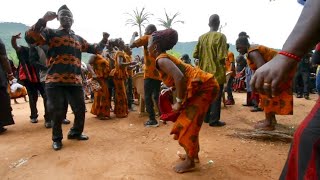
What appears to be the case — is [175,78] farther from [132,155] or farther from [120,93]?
[120,93]

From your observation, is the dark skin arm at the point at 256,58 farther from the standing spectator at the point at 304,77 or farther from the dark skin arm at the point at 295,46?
the standing spectator at the point at 304,77

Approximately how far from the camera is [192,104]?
3355 millimetres

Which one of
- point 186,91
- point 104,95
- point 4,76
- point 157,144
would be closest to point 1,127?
point 4,76

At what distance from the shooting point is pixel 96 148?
4418 millimetres

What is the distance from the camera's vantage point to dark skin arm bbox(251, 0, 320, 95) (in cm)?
121

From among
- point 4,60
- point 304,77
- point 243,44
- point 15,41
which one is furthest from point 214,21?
point 304,77

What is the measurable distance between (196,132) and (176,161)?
607 millimetres

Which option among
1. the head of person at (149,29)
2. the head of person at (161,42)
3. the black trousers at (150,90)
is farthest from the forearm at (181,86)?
the head of person at (149,29)

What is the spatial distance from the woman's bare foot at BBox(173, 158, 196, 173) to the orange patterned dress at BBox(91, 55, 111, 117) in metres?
3.84

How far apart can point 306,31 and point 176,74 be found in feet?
6.63

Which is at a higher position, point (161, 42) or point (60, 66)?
point (161, 42)

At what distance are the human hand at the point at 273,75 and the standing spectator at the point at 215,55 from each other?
14.8 ft

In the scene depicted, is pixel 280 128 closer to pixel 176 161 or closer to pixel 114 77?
pixel 176 161

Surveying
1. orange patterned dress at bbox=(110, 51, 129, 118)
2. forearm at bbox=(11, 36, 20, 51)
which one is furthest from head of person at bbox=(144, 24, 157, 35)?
forearm at bbox=(11, 36, 20, 51)
